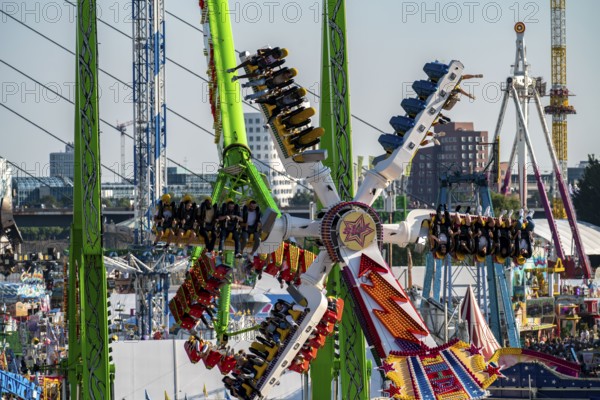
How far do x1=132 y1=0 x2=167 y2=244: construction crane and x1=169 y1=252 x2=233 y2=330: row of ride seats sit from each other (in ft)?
87.6

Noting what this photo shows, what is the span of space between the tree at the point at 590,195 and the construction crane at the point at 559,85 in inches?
797

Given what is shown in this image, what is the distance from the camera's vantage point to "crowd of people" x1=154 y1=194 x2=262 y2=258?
98.8ft

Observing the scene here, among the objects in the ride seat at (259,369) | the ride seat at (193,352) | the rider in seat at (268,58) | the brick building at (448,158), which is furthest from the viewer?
the brick building at (448,158)

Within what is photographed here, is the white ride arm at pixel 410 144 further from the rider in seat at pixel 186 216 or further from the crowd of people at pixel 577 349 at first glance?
the crowd of people at pixel 577 349

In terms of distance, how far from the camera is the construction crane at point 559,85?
12069 cm

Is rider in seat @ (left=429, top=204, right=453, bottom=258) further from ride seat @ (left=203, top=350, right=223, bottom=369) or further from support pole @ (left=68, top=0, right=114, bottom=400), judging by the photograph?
support pole @ (left=68, top=0, right=114, bottom=400)

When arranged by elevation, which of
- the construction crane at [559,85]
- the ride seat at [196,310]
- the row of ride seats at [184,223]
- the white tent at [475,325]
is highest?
the construction crane at [559,85]

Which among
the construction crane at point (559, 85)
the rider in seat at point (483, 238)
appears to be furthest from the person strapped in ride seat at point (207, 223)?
the construction crane at point (559, 85)

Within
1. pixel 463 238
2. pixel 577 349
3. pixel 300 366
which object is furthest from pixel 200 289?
pixel 577 349

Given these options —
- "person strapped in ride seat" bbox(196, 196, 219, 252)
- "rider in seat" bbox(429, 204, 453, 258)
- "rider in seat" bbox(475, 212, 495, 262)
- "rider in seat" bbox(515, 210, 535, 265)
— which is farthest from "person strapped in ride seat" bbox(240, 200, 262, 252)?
"rider in seat" bbox(515, 210, 535, 265)

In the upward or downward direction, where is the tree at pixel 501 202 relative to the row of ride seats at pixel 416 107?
downward

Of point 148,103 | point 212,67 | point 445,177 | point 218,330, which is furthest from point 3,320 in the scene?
point 212,67

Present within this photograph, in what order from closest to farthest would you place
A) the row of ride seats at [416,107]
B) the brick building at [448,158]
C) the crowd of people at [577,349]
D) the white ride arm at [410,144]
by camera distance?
the white ride arm at [410,144] < the row of ride seats at [416,107] < the crowd of people at [577,349] < the brick building at [448,158]

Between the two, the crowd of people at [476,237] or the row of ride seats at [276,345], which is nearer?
the row of ride seats at [276,345]
